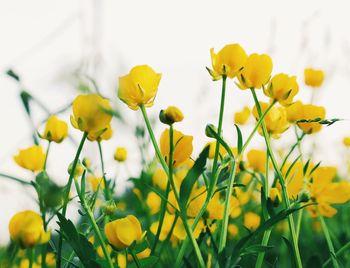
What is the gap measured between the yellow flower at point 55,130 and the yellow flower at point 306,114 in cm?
40

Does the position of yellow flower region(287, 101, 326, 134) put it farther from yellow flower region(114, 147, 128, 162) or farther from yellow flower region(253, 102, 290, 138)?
yellow flower region(114, 147, 128, 162)

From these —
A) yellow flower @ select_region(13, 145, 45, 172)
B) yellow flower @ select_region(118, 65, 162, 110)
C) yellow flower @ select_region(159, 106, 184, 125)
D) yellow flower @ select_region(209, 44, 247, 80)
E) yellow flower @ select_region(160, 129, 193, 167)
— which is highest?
yellow flower @ select_region(209, 44, 247, 80)

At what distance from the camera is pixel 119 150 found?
1298 mm

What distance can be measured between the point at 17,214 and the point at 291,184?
439 millimetres

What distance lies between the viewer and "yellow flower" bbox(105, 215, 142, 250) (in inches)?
25.4

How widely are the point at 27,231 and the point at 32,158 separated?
31 centimetres

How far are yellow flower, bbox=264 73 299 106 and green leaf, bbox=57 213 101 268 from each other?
1.17ft

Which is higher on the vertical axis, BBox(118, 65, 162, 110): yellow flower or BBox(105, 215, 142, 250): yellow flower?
BBox(118, 65, 162, 110): yellow flower

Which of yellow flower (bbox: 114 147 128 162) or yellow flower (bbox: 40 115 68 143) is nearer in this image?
yellow flower (bbox: 40 115 68 143)

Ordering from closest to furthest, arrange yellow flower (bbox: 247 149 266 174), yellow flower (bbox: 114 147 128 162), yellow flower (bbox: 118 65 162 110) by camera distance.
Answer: yellow flower (bbox: 118 65 162 110)
yellow flower (bbox: 247 149 266 174)
yellow flower (bbox: 114 147 128 162)

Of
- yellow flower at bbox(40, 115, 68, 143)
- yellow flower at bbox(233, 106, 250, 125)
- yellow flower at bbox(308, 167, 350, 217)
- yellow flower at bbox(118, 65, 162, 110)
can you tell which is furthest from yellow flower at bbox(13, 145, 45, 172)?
yellow flower at bbox(233, 106, 250, 125)

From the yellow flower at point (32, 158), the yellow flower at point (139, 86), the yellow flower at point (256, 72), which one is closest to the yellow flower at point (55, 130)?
the yellow flower at point (32, 158)

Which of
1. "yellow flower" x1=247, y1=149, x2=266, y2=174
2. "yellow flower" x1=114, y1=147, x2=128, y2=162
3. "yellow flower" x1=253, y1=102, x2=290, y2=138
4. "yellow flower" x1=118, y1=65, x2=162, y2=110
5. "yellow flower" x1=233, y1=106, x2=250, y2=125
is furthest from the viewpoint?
"yellow flower" x1=233, y1=106, x2=250, y2=125

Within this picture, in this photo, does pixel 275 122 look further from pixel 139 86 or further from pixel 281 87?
pixel 139 86
